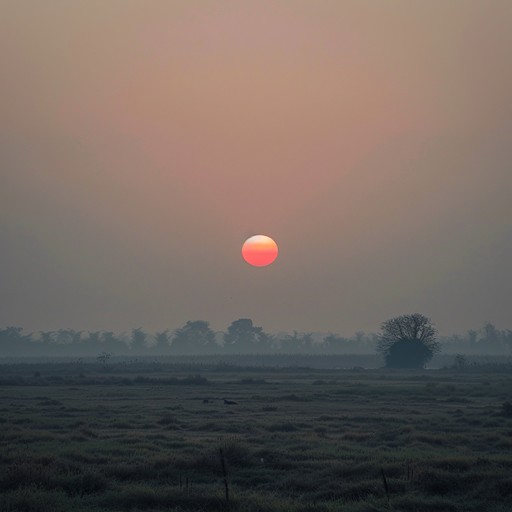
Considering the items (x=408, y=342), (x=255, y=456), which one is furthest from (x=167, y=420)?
(x=408, y=342)

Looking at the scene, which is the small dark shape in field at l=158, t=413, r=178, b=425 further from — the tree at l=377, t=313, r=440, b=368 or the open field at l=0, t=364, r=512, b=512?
the tree at l=377, t=313, r=440, b=368

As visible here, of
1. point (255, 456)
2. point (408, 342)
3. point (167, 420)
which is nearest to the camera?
point (255, 456)

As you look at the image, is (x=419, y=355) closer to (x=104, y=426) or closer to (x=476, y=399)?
(x=476, y=399)

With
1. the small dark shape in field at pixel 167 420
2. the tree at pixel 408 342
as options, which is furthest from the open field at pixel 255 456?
the tree at pixel 408 342

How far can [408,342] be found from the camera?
103 metres

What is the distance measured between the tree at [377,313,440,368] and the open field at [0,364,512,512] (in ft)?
192

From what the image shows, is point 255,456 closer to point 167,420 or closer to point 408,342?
point 167,420

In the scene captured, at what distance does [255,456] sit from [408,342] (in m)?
82.6

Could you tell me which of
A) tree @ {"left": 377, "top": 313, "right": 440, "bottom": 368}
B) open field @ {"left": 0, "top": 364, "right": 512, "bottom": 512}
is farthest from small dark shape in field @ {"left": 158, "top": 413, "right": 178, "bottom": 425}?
tree @ {"left": 377, "top": 313, "right": 440, "bottom": 368}

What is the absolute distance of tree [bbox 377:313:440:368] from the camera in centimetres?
10294

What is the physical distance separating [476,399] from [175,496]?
35276mm

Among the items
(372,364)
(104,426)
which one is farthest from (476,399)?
(372,364)

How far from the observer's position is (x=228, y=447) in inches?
916

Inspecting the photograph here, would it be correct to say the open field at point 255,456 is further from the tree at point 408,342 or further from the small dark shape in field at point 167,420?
the tree at point 408,342
